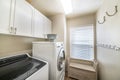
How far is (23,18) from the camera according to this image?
131 cm

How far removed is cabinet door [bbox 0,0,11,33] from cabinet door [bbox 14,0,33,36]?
136 millimetres

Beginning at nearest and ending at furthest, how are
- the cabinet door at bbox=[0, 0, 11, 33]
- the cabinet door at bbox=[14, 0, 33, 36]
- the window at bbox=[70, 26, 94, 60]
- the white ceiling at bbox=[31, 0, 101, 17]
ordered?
the cabinet door at bbox=[0, 0, 11, 33], the cabinet door at bbox=[14, 0, 33, 36], the white ceiling at bbox=[31, 0, 101, 17], the window at bbox=[70, 26, 94, 60]

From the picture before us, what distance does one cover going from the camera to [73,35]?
3039 millimetres

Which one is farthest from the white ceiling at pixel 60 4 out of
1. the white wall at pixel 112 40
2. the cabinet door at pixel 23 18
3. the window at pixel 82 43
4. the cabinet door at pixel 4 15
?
the cabinet door at pixel 4 15

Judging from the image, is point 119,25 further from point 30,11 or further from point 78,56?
point 78,56

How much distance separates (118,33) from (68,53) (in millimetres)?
2132

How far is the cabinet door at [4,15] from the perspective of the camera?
3.00 ft

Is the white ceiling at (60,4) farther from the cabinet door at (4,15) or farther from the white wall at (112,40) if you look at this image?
the cabinet door at (4,15)

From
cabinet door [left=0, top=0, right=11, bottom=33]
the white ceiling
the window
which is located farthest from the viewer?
the window

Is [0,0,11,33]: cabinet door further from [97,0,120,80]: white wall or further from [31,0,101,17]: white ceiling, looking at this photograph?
[97,0,120,80]: white wall

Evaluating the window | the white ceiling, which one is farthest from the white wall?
the window

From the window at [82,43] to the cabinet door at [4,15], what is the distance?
2.43 meters

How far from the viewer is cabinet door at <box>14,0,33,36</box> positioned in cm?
117

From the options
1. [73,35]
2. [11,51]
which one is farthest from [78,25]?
[11,51]
